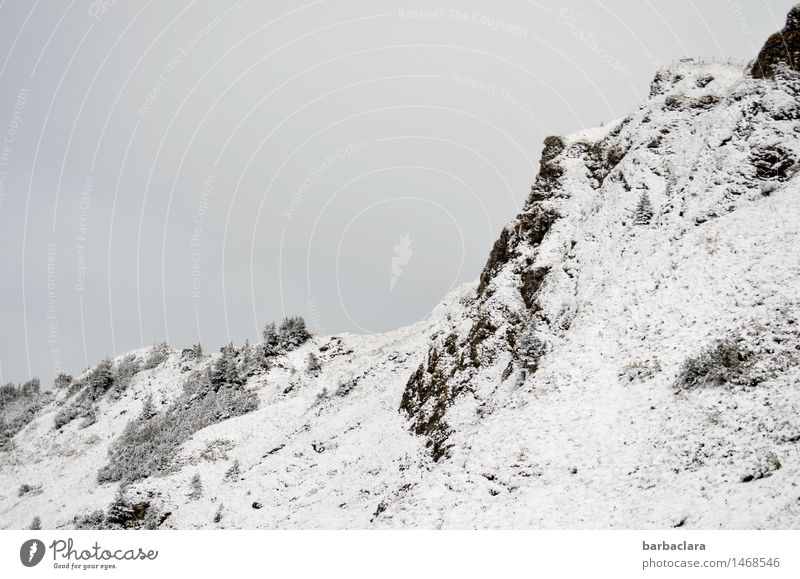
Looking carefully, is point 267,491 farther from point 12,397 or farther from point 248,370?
point 12,397

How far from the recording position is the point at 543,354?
26.8 m

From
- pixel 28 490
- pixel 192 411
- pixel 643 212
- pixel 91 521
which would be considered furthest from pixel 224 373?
pixel 643 212

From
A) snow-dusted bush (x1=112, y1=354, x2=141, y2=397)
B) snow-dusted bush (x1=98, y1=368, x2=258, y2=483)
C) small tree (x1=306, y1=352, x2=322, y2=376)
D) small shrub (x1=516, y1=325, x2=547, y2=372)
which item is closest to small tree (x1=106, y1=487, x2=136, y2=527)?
snow-dusted bush (x1=98, y1=368, x2=258, y2=483)

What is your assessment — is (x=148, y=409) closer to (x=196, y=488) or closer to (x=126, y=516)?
(x=196, y=488)

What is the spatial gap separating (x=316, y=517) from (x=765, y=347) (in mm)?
24273

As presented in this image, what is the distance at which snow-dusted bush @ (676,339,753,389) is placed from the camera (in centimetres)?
1675

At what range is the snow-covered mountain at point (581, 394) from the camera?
50.8ft

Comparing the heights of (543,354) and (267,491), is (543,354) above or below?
above

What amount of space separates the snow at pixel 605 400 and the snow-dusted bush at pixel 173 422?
215 centimetres

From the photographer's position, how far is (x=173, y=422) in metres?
54.7

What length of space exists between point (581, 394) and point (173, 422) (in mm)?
49095

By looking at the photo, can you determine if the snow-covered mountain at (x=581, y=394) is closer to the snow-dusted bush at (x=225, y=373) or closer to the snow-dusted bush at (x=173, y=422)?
the snow-dusted bush at (x=173, y=422)

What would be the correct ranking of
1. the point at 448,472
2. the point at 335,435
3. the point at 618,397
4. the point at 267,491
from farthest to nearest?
the point at 335,435 → the point at 267,491 → the point at 448,472 → the point at 618,397
